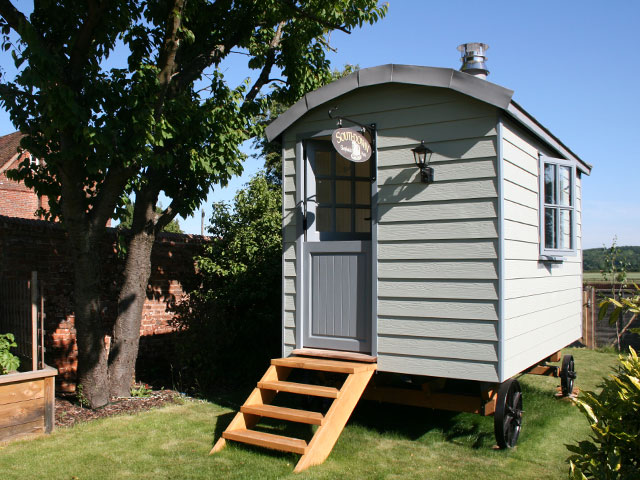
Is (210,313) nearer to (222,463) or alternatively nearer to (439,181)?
(222,463)

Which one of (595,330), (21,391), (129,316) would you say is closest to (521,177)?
(129,316)

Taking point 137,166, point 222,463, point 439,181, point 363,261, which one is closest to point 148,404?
point 222,463

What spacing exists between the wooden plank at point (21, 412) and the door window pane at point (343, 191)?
3.77m

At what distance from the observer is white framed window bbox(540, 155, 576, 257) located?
612 cm

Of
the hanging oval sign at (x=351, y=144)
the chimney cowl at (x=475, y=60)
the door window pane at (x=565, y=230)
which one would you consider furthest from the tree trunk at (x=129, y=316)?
the door window pane at (x=565, y=230)

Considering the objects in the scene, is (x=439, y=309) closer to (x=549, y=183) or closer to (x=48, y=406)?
(x=549, y=183)

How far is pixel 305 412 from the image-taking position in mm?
5141

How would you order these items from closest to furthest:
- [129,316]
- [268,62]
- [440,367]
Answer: [440,367]
[129,316]
[268,62]

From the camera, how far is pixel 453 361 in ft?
17.0

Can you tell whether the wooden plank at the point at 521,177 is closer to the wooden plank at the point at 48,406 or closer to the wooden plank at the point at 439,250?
the wooden plank at the point at 439,250

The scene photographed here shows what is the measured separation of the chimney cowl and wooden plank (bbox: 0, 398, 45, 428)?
591 centimetres

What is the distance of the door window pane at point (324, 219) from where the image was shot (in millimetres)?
6242

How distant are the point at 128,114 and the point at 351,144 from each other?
294 cm

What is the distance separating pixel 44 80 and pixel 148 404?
12.8 ft
